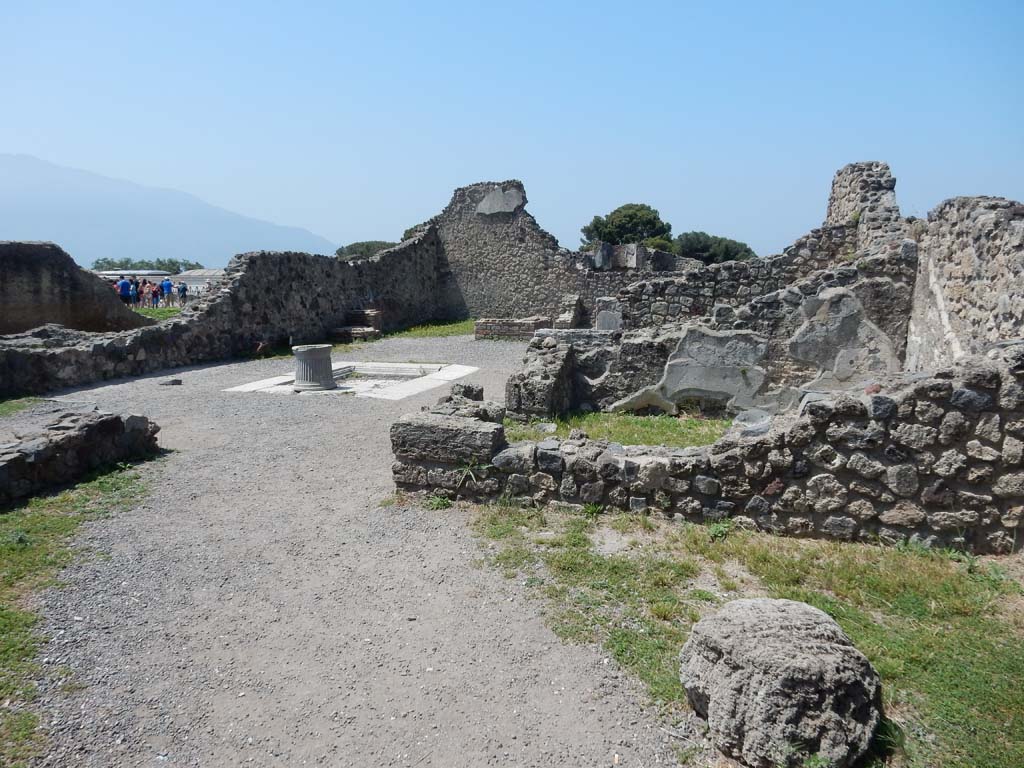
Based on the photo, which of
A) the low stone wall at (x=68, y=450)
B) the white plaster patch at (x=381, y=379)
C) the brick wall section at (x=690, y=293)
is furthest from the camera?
the white plaster patch at (x=381, y=379)

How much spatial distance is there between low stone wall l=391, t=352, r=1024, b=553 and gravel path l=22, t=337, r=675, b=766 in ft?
2.56

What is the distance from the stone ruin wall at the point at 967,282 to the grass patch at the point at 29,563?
6184 millimetres

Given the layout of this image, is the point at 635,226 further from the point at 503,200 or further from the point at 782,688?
the point at 782,688

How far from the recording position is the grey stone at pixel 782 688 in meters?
→ 2.70

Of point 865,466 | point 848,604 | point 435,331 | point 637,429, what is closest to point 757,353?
point 637,429

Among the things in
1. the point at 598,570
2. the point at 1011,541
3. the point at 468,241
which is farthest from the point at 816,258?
the point at 468,241

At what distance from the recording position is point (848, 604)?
397cm

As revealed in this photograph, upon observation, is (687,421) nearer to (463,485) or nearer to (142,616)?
(463,485)

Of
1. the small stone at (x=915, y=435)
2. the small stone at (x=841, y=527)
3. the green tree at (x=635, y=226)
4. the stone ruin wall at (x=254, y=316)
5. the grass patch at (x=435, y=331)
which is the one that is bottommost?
the small stone at (x=841, y=527)

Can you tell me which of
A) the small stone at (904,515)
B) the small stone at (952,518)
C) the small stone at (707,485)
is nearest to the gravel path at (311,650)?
the small stone at (707,485)

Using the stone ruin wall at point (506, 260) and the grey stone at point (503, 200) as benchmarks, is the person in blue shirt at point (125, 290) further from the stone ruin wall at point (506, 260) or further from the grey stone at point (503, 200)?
the grey stone at point (503, 200)

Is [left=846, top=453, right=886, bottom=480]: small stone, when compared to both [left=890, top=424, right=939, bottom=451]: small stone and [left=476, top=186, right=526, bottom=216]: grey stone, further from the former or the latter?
[left=476, top=186, right=526, bottom=216]: grey stone

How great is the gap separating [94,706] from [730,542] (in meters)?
3.99

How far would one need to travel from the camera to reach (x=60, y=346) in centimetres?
1253
